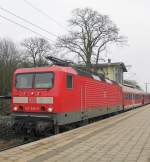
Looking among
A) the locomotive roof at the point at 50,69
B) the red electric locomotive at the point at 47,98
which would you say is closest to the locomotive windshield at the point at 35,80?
the red electric locomotive at the point at 47,98

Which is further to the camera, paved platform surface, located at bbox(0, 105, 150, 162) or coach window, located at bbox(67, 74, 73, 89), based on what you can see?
coach window, located at bbox(67, 74, 73, 89)

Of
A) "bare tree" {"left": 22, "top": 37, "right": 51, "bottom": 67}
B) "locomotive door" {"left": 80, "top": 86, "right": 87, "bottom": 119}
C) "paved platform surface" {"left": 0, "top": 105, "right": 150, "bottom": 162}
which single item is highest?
"bare tree" {"left": 22, "top": 37, "right": 51, "bottom": 67}

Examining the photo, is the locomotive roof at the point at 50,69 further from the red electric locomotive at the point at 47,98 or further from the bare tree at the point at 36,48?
the bare tree at the point at 36,48

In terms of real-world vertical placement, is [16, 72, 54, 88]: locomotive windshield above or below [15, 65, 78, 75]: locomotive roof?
below

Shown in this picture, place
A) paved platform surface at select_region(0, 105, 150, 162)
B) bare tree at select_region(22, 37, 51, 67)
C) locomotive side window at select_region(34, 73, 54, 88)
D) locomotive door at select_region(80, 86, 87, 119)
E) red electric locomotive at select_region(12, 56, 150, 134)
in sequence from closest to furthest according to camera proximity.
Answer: paved platform surface at select_region(0, 105, 150, 162)
red electric locomotive at select_region(12, 56, 150, 134)
locomotive side window at select_region(34, 73, 54, 88)
locomotive door at select_region(80, 86, 87, 119)
bare tree at select_region(22, 37, 51, 67)

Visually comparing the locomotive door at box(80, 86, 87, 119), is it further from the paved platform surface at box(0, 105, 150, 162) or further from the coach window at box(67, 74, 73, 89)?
the paved platform surface at box(0, 105, 150, 162)

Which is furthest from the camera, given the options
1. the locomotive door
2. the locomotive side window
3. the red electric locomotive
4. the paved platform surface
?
the locomotive door

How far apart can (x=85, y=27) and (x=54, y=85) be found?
37287 mm

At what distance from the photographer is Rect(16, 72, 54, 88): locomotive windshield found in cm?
1441

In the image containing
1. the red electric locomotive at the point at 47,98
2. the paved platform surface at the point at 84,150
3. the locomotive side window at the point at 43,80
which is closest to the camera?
the paved platform surface at the point at 84,150

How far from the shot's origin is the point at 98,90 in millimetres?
20484

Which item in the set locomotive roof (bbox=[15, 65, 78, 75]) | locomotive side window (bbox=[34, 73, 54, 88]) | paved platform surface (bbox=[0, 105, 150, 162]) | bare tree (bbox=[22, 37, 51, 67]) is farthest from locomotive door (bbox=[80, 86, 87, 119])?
bare tree (bbox=[22, 37, 51, 67])

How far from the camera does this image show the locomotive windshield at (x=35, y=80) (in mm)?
14406

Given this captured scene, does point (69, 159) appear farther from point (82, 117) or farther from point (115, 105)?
point (115, 105)
